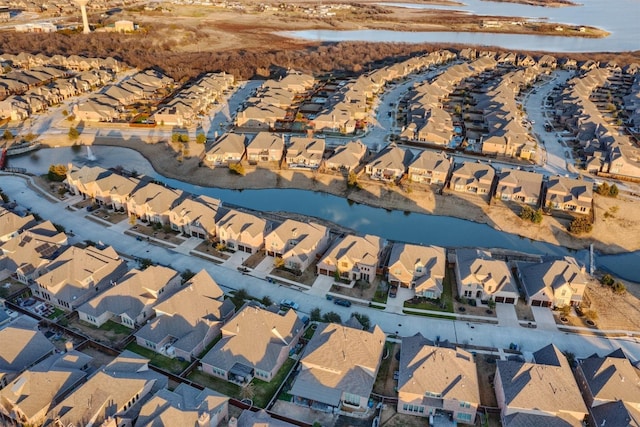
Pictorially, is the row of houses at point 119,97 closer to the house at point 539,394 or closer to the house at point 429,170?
the house at point 429,170

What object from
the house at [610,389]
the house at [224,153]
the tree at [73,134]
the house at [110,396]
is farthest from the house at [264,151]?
the house at [610,389]

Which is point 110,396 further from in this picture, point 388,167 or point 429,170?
point 429,170

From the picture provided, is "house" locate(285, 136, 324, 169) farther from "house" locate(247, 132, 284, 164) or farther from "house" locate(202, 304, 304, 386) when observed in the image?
"house" locate(202, 304, 304, 386)

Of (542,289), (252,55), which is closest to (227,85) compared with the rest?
(252,55)

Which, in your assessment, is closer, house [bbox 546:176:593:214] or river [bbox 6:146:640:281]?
river [bbox 6:146:640:281]

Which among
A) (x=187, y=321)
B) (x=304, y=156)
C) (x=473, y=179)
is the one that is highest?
(x=304, y=156)

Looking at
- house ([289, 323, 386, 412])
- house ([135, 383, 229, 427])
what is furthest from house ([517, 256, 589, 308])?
house ([135, 383, 229, 427])

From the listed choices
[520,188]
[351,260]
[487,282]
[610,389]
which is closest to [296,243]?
[351,260]
